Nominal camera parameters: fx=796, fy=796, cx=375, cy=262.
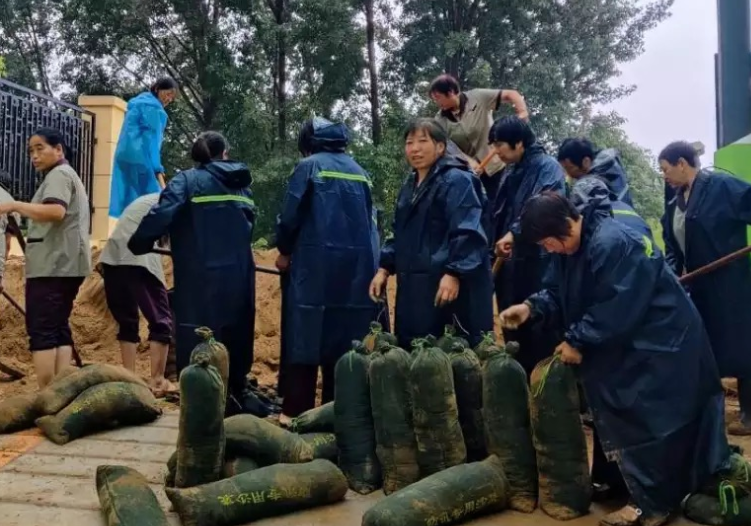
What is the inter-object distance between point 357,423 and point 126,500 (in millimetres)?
1125

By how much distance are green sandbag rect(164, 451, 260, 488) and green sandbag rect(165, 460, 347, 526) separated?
0.28 meters

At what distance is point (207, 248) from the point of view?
16.1 ft

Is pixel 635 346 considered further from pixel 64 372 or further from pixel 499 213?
pixel 64 372

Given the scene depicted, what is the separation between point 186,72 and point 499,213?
14.0 m

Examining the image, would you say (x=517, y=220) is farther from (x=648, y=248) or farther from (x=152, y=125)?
(x=152, y=125)

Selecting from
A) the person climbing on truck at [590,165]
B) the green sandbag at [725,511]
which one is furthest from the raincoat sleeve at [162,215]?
the green sandbag at [725,511]

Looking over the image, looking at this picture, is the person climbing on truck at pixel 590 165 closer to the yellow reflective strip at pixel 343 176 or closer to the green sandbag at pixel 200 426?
the yellow reflective strip at pixel 343 176

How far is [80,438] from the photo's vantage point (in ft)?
15.5

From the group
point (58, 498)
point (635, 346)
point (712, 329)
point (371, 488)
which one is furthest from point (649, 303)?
point (58, 498)

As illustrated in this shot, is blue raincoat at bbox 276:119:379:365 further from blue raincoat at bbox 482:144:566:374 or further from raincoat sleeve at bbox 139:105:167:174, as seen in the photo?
raincoat sleeve at bbox 139:105:167:174

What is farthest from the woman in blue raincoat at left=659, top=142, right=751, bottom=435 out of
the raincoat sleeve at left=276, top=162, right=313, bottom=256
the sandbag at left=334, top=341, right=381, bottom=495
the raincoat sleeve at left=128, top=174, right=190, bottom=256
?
the raincoat sleeve at left=128, top=174, right=190, bottom=256

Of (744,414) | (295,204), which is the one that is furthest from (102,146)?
A: (744,414)

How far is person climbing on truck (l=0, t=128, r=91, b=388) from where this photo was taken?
513 cm

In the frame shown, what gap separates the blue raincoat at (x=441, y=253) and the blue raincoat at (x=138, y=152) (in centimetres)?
316
